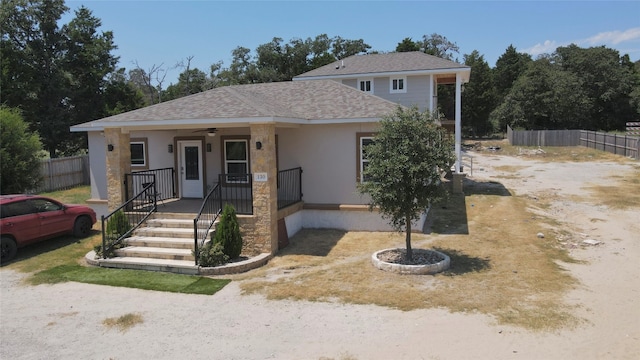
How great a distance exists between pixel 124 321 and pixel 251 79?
44546 millimetres

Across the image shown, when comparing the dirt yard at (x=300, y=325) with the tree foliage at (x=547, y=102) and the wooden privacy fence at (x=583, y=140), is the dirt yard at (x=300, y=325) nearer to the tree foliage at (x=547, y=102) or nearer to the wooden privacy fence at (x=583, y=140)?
the wooden privacy fence at (x=583, y=140)

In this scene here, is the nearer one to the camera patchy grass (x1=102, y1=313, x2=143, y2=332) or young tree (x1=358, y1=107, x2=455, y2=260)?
patchy grass (x1=102, y1=313, x2=143, y2=332)

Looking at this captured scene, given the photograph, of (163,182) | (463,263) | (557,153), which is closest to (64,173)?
(163,182)

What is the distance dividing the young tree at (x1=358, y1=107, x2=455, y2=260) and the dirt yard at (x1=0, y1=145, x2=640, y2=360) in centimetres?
173

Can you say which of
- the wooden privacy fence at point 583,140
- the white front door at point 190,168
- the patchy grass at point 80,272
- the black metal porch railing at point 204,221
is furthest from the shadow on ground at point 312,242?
the wooden privacy fence at point 583,140

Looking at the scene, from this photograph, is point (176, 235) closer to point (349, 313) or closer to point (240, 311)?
point (240, 311)

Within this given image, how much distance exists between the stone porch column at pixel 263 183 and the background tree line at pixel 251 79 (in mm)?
17735

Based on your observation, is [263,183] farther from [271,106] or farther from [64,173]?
[64,173]

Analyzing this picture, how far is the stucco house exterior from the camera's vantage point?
36.4 feet

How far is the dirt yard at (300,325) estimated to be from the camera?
6.16 meters

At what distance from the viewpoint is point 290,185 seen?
13.8 m

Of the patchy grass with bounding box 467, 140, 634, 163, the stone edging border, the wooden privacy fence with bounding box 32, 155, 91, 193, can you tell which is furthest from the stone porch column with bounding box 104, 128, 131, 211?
the patchy grass with bounding box 467, 140, 634, 163

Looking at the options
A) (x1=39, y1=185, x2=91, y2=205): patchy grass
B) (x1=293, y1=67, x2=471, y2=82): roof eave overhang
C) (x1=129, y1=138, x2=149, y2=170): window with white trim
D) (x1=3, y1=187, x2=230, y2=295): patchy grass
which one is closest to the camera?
(x1=3, y1=187, x2=230, y2=295): patchy grass

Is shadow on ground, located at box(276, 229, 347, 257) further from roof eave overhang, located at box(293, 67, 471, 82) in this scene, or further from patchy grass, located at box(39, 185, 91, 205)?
patchy grass, located at box(39, 185, 91, 205)
